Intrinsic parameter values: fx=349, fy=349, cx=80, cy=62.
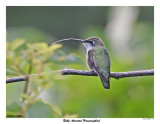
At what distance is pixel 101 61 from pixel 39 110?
0.75m

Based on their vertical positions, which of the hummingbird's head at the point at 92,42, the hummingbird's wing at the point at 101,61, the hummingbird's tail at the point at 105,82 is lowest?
the hummingbird's tail at the point at 105,82

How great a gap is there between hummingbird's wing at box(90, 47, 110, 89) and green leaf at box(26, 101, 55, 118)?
548 millimetres

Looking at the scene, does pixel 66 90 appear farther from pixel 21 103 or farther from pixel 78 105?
pixel 21 103

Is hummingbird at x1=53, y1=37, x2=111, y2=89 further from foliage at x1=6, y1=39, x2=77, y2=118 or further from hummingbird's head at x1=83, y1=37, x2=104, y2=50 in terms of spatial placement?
foliage at x1=6, y1=39, x2=77, y2=118

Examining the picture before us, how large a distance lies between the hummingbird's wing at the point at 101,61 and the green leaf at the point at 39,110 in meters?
0.55

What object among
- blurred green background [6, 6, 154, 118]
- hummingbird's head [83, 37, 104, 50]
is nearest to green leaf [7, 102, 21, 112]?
blurred green background [6, 6, 154, 118]

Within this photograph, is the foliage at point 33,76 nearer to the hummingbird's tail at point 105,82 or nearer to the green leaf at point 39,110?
the green leaf at point 39,110

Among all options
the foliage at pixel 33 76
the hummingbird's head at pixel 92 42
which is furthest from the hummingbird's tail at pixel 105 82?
the foliage at pixel 33 76

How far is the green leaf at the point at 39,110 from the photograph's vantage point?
1.51 meters

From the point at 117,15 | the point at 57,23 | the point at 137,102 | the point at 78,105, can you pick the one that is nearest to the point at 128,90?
the point at 137,102

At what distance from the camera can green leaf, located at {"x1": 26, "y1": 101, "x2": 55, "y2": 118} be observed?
1.51m

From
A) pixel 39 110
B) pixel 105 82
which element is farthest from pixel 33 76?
pixel 105 82

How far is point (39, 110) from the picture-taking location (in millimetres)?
1538
